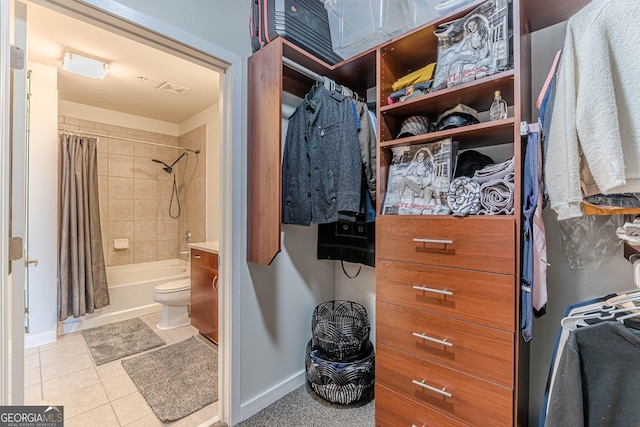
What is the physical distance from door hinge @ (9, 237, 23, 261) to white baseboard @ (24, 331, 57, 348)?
219cm

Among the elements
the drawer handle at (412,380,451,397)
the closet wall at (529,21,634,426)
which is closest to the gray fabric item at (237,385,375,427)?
the drawer handle at (412,380,451,397)

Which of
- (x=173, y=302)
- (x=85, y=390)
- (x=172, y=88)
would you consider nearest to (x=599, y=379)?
(x=85, y=390)

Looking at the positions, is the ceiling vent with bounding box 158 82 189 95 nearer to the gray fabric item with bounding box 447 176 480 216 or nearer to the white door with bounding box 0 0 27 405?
the white door with bounding box 0 0 27 405

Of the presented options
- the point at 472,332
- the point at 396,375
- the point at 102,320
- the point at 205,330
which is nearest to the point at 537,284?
the point at 472,332

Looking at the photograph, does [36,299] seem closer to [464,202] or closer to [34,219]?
[34,219]

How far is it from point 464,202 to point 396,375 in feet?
2.83

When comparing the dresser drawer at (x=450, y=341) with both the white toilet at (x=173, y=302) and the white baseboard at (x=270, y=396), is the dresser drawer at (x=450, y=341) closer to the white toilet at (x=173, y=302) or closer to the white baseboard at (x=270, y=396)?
the white baseboard at (x=270, y=396)

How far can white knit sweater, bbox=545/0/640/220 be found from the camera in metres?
0.83

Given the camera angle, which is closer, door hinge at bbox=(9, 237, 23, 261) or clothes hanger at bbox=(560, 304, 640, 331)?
clothes hanger at bbox=(560, 304, 640, 331)

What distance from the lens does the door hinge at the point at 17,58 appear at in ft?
3.25

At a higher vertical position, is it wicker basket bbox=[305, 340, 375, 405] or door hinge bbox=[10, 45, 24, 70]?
door hinge bbox=[10, 45, 24, 70]

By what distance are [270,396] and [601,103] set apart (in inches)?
81.0

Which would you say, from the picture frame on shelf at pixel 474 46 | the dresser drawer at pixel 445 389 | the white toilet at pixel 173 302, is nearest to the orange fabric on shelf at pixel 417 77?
the picture frame on shelf at pixel 474 46

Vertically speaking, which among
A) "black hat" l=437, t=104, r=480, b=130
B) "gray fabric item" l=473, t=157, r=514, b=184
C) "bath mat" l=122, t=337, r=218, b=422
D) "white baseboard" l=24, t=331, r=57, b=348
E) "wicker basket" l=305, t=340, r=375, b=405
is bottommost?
"bath mat" l=122, t=337, r=218, b=422
